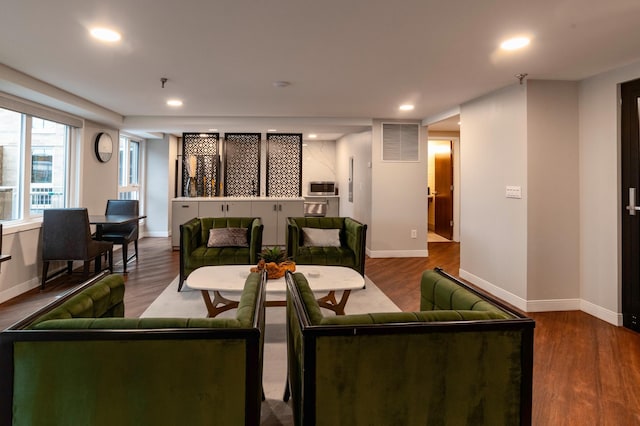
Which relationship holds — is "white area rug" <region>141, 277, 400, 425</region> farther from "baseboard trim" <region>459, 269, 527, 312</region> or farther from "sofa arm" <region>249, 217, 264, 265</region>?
"baseboard trim" <region>459, 269, 527, 312</region>

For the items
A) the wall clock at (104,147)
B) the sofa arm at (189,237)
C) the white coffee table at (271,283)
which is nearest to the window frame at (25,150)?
the wall clock at (104,147)

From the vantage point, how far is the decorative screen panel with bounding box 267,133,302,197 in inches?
297

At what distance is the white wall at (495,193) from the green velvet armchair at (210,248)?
8.32 ft

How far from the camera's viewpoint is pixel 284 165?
25.0ft

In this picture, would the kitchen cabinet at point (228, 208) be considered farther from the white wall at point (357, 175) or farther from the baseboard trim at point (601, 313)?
the baseboard trim at point (601, 313)

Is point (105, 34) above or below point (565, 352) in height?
above

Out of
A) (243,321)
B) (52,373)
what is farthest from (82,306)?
(243,321)

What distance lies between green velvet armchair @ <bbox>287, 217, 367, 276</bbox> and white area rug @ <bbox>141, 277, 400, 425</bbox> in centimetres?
41

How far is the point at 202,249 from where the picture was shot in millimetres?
4328

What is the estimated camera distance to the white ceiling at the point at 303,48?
2193 mm

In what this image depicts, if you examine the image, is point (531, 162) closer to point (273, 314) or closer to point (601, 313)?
point (601, 313)

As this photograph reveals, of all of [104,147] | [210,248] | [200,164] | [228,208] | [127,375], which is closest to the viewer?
[127,375]

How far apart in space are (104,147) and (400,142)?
15.3 ft

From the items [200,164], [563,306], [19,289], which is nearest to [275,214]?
[200,164]
